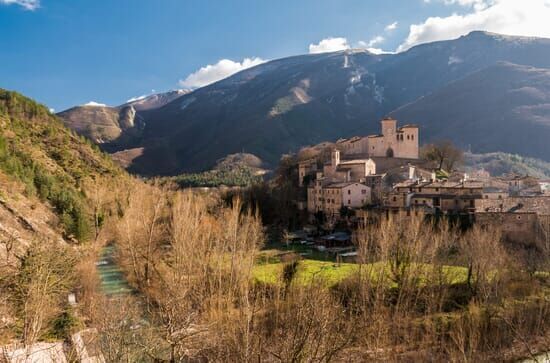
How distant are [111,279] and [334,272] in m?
18.3

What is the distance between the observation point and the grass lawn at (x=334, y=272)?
24.8 meters

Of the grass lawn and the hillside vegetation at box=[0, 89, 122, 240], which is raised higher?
the hillside vegetation at box=[0, 89, 122, 240]

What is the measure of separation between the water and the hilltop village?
23201mm

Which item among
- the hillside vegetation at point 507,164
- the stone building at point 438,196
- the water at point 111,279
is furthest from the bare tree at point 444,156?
the water at point 111,279

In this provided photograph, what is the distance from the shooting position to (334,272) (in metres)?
30.1

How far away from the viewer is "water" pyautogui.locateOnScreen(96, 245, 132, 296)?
1163 inches

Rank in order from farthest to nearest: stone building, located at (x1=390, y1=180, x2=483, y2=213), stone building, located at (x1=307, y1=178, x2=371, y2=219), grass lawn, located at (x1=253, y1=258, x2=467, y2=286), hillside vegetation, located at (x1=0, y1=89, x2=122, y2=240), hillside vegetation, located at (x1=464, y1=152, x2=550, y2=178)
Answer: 1. hillside vegetation, located at (x1=464, y1=152, x2=550, y2=178)
2. stone building, located at (x1=307, y1=178, x2=371, y2=219)
3. hillside vegetation, located at (x1=0, y1=89, x2=122, y2=240)
4. stone building, located at (x1=390, y1=180, x2=483, y2=213)
5. grass lawn, located at (x1=253, y1=258, x2=467, y2=286)

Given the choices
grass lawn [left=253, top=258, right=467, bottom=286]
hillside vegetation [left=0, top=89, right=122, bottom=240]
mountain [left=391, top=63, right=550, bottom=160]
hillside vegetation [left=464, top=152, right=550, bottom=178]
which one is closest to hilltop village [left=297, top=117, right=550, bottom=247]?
grass lawn [left=253, top=258, right=467, bottom=286]

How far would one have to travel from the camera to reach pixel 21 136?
63.8m

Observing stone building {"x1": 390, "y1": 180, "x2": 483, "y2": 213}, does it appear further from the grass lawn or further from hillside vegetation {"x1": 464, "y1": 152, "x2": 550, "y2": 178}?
hillside vegetation {"x1": 464, "y1": 152, "x2": 550, "y2": 178}

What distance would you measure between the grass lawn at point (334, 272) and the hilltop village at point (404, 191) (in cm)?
718

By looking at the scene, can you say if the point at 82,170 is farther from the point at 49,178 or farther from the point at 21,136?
the point at 49,178

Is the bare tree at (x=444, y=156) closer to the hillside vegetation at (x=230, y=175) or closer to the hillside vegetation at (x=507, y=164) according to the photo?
the hillside vegetation at (x=230, y=175)

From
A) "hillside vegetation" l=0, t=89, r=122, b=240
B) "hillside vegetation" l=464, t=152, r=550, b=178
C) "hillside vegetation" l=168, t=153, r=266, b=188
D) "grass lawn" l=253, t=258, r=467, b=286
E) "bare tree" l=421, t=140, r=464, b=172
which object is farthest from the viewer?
"hillside vegetation" l=168, t=153, r=266, b=188
